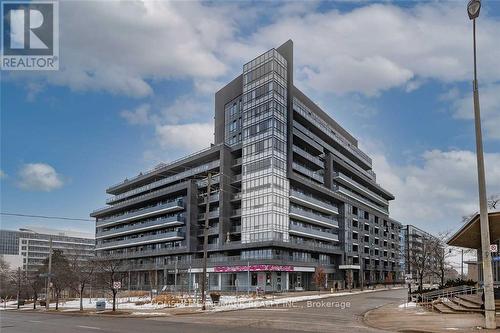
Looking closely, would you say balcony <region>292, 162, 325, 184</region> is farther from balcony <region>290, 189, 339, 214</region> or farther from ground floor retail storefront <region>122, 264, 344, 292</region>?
ground floor retail storefront <region>122, 264, 344, 292</region>

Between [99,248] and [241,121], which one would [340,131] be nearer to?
[241,121]

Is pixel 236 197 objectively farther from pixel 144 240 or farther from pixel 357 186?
pixel 357 186

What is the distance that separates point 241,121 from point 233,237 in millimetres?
22368

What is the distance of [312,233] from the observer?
94875mm

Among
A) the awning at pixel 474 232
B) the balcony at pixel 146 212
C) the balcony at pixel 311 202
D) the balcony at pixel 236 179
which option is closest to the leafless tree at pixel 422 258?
the awning at pixel 474 232

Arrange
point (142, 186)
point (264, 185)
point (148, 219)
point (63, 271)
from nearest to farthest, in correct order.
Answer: point (63, 271) < point (264, 185) < point (148, 219) < point (142, 186)

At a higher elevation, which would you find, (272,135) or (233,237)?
(272,135)

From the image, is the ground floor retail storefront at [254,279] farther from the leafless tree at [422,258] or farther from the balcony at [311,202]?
the leafless tree at [422,258]

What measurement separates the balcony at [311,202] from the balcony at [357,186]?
10.0 m

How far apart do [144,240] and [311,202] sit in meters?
39.6

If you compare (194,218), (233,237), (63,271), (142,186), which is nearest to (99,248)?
(142,186)

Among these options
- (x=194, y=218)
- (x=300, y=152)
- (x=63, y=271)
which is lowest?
(x=63, y=271)

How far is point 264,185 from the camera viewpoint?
8638cm

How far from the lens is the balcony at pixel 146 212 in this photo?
101 meters
